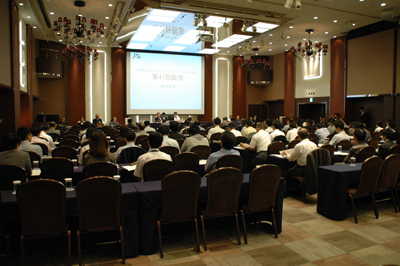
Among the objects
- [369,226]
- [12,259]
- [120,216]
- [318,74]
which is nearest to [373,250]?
[369,226]

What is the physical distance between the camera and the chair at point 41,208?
108 inches

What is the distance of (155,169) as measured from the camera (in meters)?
4.02

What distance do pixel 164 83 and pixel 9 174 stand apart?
52.1 ft

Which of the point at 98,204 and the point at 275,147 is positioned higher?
the point at 275,147

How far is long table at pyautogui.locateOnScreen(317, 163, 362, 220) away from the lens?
430 cm

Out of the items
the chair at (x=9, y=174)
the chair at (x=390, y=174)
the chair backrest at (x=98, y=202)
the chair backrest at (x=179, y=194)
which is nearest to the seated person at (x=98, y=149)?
the chair at (x=9, y=174)

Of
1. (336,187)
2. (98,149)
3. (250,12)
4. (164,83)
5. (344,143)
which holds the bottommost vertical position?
(336,187)

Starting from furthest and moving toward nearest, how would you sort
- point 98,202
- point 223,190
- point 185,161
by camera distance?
point 185,161 → point 223,190 → point 98,202

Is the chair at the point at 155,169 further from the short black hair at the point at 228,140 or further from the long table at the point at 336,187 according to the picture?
the long table at the point at 336,187

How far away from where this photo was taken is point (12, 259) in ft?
10.3

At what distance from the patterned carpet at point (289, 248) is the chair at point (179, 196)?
437mm

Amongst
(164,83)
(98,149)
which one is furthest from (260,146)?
(164,83)

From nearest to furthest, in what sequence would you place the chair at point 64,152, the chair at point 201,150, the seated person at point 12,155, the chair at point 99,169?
the chair at point 99,169, the seated person at point 12,155, the chair at point 64,152, the chair at point 201,150

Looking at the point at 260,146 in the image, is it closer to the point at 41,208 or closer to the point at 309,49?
the point at 41,208
